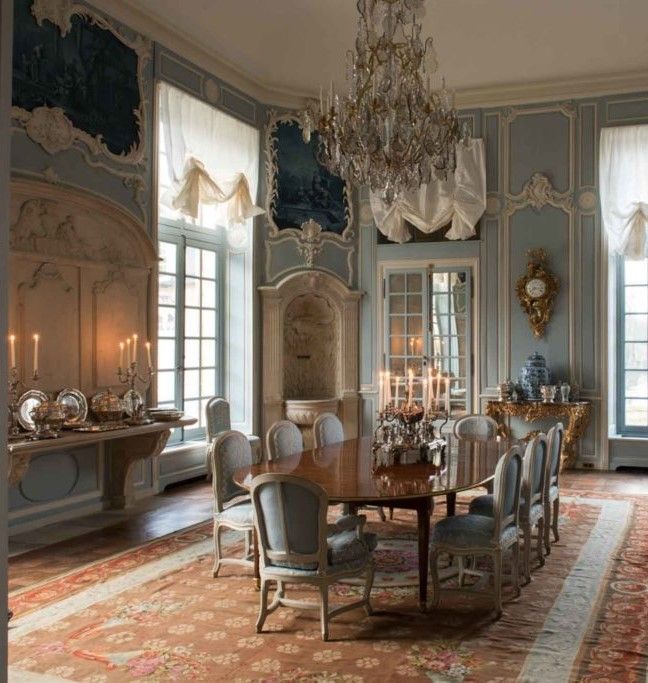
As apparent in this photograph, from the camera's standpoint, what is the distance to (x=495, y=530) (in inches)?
161

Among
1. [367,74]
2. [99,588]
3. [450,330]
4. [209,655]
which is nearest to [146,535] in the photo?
[99,588]

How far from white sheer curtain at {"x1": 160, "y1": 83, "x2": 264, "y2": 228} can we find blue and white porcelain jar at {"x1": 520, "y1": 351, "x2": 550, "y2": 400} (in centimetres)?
347

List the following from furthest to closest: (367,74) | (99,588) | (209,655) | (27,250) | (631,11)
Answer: (631,11)
(27,250)
(367,74)
(99,588)
(209,655)

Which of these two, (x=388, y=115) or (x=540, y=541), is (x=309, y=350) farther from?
(x=540, y=541)

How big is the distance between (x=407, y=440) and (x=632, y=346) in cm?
499

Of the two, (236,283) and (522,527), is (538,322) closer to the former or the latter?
(236,283)

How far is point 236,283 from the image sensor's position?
29.9 ft

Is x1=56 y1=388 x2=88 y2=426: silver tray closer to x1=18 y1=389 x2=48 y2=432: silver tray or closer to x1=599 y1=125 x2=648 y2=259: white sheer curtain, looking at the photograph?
x1=18 y1=389 x2=48 y2=432: silver tray

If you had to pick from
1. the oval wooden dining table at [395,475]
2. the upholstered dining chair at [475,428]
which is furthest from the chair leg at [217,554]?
the upholstered dining chair at [475,428]

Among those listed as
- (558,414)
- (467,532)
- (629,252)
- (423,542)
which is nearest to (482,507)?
(467,532)

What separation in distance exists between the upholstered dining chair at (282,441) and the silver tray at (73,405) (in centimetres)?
161

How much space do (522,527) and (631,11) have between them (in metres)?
5.24

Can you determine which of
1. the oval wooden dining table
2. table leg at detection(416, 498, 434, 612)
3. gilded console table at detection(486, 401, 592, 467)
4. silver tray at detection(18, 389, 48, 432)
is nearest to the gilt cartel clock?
gilded console table at detection(486, 401, 592, 467)

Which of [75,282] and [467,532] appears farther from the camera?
[75,282]
